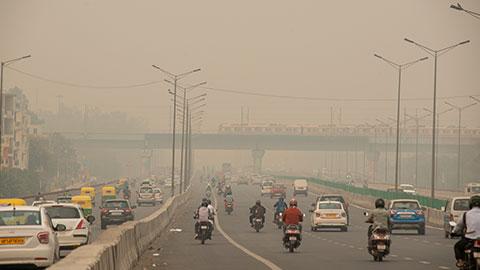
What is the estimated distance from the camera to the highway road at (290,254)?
35125 mm

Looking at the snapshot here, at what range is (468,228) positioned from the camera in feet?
76.0

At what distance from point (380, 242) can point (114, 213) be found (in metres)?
32.6

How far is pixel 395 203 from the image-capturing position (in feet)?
201

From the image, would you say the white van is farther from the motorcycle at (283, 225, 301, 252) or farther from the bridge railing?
the motorcycle at (283, 225, 301, 252)

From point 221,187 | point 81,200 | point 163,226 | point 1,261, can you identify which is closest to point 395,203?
point 163,226

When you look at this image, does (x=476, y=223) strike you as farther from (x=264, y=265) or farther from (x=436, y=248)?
(x=436, y=248)

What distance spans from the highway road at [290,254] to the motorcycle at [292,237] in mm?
244

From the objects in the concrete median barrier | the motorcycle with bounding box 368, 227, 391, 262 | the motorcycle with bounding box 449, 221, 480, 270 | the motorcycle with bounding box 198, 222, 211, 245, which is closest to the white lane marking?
the motorcycle with bounding box 198, 222, 211, 245

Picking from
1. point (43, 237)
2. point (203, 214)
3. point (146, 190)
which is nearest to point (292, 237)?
point (203, 214)

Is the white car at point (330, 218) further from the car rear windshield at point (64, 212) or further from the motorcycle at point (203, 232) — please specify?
the car rear windshield at point (64, 212)

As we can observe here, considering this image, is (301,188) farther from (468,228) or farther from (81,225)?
(468,228)

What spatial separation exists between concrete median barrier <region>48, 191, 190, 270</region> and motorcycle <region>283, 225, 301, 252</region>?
4346 mm

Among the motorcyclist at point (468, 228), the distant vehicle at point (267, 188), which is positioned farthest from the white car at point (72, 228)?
the distant vehicle at point (267, 188)

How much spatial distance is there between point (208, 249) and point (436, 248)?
7.34 meters
